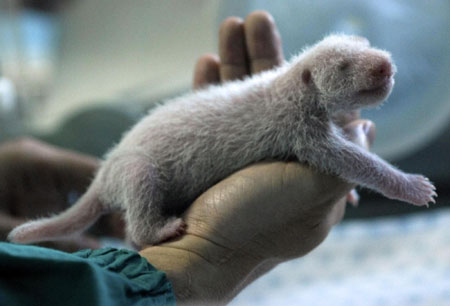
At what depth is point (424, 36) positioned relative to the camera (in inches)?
70.6

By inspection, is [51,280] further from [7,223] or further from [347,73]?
[347,73]

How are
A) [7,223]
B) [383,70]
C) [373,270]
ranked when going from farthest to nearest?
[373,270] → [7,223] → [383,70]

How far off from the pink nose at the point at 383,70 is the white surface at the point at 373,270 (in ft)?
2.93

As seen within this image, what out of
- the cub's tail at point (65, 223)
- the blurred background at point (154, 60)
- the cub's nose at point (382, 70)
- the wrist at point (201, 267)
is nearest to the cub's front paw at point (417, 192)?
the cub's nose at point (382, 70)

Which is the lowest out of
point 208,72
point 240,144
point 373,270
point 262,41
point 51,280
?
point 373,270

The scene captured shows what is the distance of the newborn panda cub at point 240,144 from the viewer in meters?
1.17

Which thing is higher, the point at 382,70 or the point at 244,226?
the point at 382,70

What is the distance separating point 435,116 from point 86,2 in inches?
98.1

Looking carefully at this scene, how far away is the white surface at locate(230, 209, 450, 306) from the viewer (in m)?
1.76

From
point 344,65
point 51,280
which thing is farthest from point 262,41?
point 51,280

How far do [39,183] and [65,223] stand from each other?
0.39 meters

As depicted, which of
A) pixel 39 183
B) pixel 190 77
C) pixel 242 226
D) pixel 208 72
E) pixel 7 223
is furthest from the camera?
pixel 190 77

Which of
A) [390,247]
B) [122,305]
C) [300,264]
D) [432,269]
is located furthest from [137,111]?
[122,305]

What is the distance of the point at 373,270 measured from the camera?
2.08m
